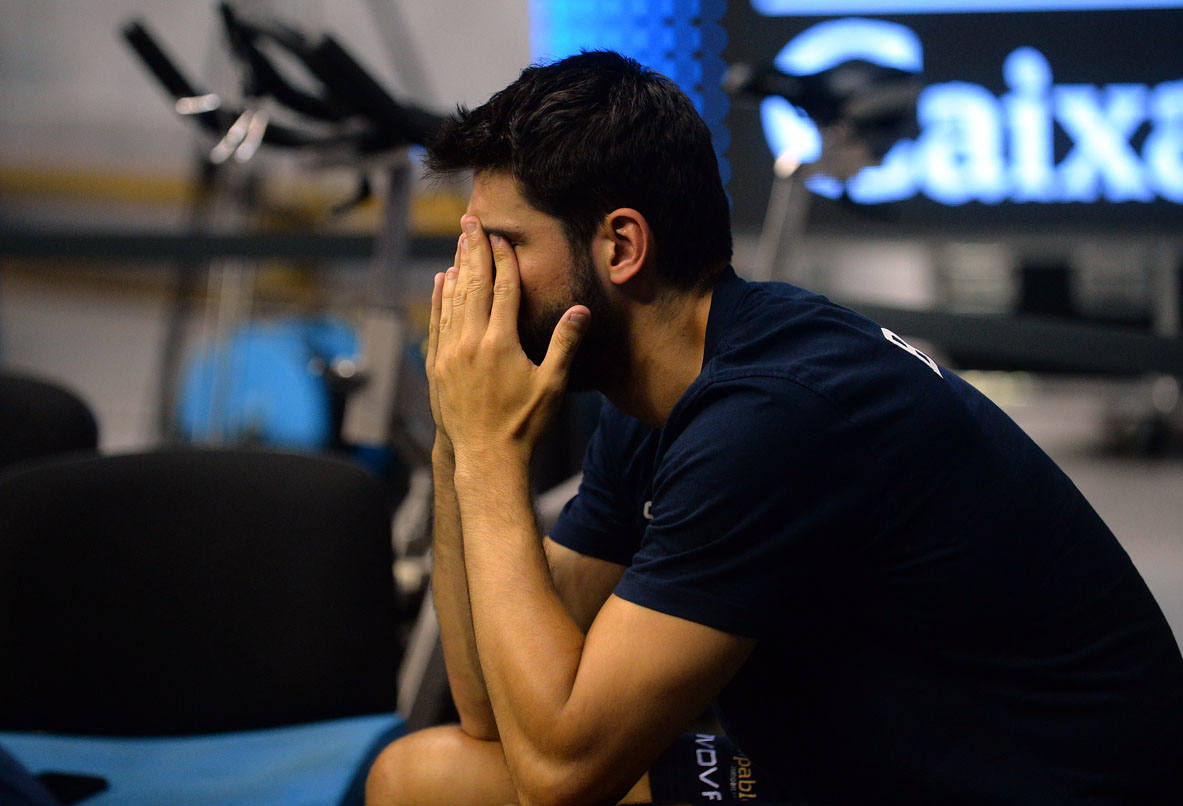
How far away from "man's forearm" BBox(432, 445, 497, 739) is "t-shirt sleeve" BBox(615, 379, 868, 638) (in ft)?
1.20

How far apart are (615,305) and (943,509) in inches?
14.0

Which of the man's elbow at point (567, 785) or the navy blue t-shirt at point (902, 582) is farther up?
the navy blue t-shirt at point (902, 582)

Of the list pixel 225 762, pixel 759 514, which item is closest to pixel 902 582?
pixel 759 514

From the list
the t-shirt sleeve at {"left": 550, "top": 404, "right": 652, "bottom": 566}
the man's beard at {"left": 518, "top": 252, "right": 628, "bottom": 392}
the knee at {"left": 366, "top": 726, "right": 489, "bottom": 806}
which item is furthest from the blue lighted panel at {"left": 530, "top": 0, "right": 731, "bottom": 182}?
the knee at {"left": 366, "top": 726, "right": 489, "bottom": 806}

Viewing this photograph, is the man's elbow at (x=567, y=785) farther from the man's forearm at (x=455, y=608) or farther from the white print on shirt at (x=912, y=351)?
the white print on shirt at (x=912, y=351)

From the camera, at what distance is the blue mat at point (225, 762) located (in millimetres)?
1150

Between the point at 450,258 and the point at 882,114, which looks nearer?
the point at 882,114

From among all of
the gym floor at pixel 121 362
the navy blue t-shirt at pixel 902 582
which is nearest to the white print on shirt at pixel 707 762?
the navy blue t-shirt at pixel 902 582

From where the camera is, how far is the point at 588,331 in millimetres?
980

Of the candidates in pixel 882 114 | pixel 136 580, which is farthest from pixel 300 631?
pixel 882 114

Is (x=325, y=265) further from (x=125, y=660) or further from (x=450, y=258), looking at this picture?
(x=125, y=660)

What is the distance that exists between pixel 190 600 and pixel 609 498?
0.62 metres

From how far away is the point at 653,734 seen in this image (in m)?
0.80

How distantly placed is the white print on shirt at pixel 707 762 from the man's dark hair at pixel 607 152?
0.50 metres
